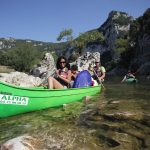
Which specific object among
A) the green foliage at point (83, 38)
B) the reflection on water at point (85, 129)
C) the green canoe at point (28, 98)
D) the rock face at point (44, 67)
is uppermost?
the green foliage at point (83, 38)

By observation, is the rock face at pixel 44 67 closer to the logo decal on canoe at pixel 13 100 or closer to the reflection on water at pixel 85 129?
the logo decal on canoe at pixel 13 100

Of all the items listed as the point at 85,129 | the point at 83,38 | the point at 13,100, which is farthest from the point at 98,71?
the point at 83,38

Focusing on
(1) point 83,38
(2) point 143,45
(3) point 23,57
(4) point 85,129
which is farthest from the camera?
(1) point 83,38

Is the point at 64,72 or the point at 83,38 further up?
the point at 83,38

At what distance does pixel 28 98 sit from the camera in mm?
11289

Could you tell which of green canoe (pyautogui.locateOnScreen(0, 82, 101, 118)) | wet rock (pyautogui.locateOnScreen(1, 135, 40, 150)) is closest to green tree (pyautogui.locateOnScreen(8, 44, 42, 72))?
green canoe (pyautogui.locateOnScreen(0, 82, 101, 118))

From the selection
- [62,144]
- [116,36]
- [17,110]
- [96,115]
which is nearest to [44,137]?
[62,144]

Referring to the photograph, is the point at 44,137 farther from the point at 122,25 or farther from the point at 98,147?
the point at 122,25

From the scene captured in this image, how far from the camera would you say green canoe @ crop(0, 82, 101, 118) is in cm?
1030

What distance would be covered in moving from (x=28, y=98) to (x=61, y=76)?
123 inches

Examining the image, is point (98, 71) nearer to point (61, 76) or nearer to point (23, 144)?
point (61, 76)

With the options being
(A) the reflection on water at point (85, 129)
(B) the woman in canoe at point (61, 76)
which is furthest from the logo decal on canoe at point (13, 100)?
(B) the woman in canoe at point (61, 76)

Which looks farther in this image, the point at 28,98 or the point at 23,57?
the point at 23,57

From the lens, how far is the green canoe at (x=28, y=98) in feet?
33.8
